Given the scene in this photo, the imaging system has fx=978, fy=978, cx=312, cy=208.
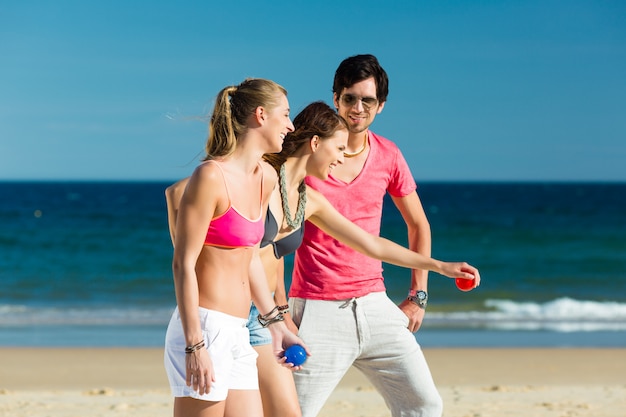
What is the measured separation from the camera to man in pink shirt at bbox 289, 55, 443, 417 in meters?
3.92

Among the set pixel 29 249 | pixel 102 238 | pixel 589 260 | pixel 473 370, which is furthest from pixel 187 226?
pixel 102 238

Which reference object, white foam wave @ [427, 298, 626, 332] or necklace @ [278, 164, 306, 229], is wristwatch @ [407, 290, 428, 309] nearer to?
necklace @ [278, 164, 306, 229]

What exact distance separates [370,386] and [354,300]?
16.7 ft

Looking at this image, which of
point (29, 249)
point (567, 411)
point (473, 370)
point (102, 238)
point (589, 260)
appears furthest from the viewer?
point (102, 238)

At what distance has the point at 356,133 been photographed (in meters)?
3.98

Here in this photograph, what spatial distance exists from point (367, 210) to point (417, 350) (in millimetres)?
607

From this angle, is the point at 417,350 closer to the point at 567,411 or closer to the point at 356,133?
the point at 356,133

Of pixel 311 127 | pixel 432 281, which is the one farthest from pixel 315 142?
pixel 432 281

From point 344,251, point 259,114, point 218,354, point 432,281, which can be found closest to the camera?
point 218,354

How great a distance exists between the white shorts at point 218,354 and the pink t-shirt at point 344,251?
0.90m

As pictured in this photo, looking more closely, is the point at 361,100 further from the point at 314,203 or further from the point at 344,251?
the point at 344,251

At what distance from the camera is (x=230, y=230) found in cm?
299

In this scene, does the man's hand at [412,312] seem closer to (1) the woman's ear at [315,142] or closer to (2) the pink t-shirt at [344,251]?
(2) the pink t-shirt at [344,251]

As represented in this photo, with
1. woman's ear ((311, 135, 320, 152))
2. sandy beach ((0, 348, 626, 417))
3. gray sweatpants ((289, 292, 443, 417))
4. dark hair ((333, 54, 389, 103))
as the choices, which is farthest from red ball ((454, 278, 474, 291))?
sandy beach ((0, 348, 626, 417))
